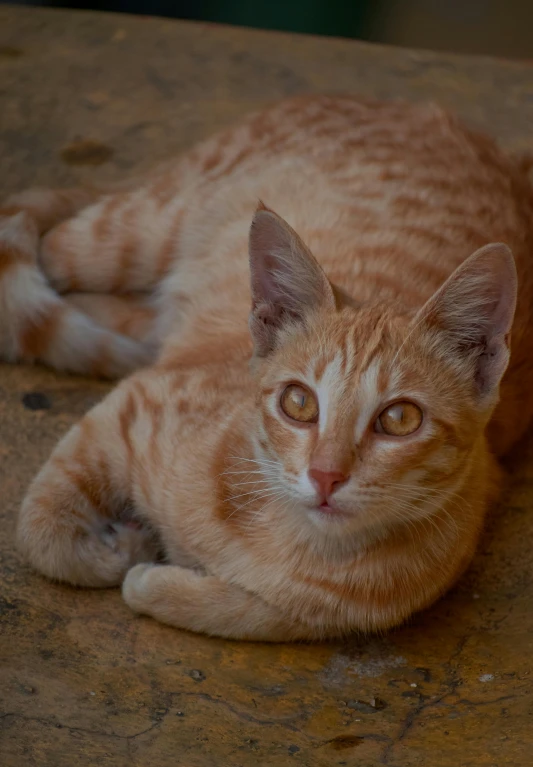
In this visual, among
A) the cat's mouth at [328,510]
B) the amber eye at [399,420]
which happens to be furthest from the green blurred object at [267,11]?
the cat's mouth at [328,510]

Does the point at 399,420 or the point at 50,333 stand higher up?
the point at 399,420

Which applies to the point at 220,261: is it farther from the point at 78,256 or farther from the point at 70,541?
the point at 70,541

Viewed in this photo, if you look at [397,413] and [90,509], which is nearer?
[397,413]

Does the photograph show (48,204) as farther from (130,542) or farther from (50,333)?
(130,542)

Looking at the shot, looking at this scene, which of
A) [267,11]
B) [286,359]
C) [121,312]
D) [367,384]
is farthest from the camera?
[267,11]

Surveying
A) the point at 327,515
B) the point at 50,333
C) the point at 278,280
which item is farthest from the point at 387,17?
the point at 327,515

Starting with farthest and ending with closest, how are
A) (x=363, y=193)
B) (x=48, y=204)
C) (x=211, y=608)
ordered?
1. (x=48, y=204)
2. (x=363, y=193)
3. (x=211, y=608)

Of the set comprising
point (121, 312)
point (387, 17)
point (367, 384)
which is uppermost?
point (367, 384)

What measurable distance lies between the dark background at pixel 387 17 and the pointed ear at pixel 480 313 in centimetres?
578

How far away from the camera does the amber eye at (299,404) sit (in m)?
2.50

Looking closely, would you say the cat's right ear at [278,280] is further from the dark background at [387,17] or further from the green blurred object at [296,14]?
the green blurred object at [296,14]

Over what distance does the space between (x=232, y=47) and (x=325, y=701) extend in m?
4.37

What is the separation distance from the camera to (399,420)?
2.47 metres

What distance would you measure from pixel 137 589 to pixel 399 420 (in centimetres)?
90
